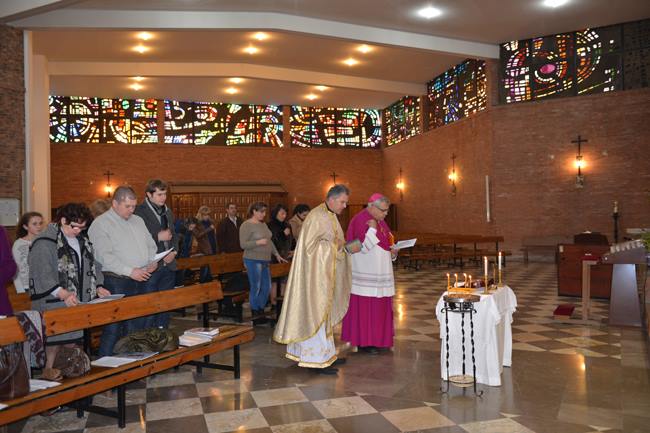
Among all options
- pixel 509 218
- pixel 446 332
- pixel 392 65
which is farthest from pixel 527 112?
pixel 446 332

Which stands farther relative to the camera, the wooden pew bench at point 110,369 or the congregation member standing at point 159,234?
the congregation member standing at point 159,234

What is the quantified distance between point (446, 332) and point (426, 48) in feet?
40.6

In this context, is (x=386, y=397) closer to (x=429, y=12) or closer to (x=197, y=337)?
(x=197, y=337)

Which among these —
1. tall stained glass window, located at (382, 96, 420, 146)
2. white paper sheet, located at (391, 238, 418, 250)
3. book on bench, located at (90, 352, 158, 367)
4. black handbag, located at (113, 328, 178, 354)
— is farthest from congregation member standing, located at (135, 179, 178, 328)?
tall stained glass window, located at (382, 96, 420, 146)

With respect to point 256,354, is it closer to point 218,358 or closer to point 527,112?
point 218,358

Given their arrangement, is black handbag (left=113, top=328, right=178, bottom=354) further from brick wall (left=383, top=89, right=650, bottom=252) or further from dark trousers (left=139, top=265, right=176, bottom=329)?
brick wall (left=383, top=89, right=650, bottom=252)

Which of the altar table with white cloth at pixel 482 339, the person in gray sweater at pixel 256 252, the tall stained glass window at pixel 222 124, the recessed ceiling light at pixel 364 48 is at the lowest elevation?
the altar table with white cloth at pixel 482 339

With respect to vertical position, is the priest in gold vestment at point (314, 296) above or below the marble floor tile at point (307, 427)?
above

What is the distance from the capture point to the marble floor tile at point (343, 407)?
14.8 ft

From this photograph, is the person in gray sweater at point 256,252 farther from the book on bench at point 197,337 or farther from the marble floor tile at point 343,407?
the marble floor tile at point 343,407

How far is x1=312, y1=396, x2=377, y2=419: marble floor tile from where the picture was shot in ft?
14.8

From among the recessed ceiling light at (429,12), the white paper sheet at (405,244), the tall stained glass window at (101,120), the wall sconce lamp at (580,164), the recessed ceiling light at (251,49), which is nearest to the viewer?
the white paper sheet at (405,244)

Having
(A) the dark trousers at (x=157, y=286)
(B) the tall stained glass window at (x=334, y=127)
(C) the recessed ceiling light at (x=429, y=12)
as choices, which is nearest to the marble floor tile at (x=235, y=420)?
(A) the dark trousers at (x=157, y=286)

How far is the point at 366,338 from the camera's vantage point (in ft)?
20.6
